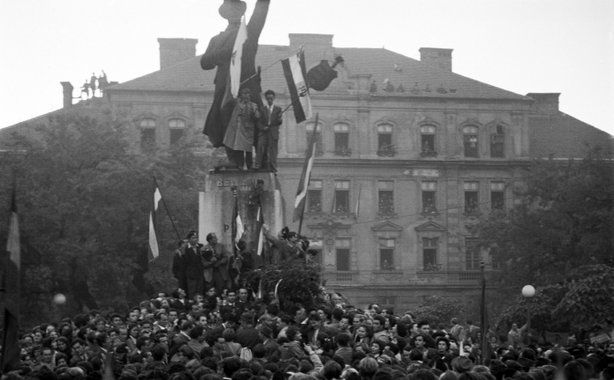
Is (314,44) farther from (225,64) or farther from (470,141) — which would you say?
(225,64)

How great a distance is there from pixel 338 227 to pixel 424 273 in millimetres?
5716

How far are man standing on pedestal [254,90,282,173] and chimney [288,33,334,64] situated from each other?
52.3m

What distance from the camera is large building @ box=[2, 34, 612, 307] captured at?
8388 cm

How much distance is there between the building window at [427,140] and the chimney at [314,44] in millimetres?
7115

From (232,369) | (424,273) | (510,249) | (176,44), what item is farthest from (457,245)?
(232,369)

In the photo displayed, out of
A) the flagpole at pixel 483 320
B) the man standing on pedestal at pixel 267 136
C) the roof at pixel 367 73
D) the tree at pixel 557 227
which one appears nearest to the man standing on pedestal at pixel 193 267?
the man standing on pedestal at pixel 267 136

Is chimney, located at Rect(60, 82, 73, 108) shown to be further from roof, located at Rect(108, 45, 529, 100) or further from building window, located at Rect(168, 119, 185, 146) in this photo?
building window, located at Rect(168, 119, 185, 146)

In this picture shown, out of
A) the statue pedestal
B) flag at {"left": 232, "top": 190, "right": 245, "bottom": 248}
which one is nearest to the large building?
the statue pedestal

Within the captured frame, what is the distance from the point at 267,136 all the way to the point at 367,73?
53.5 meters

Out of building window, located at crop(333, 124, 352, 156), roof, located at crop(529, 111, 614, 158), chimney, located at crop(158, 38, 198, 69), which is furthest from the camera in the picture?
roof, located at crop(529, 111, 614, 158)

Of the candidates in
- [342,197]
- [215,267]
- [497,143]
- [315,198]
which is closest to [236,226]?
[215,267]

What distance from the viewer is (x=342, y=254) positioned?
8506cm

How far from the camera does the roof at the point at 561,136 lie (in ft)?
287

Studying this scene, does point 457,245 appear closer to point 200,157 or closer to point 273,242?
point 200,157
